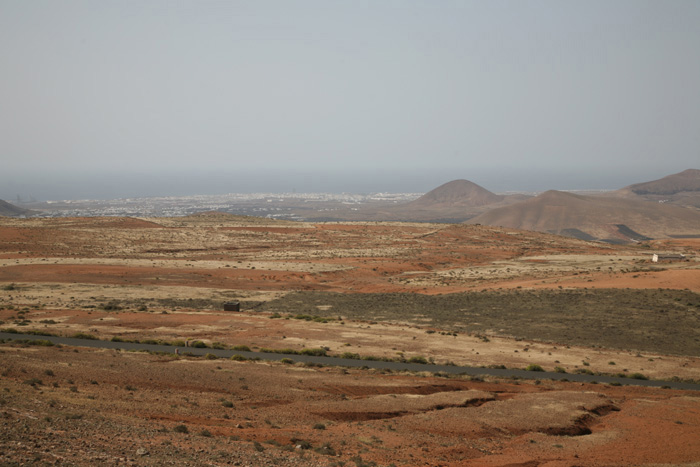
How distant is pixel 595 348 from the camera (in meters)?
34.1

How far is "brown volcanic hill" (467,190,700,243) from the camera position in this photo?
509 feet

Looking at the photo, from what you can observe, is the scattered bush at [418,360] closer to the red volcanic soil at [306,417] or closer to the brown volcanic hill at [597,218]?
the red volcanic soil at [306,417]

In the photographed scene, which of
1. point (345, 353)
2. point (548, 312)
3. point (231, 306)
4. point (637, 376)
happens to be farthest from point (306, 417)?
point (548, 312)

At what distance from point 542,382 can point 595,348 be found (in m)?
9.53

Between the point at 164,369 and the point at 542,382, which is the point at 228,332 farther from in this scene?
the point at 542,382

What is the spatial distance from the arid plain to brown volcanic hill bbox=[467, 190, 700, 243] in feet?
294

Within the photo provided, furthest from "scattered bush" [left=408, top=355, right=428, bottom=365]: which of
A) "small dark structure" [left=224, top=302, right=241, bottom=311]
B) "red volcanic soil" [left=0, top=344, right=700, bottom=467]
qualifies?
"small dark structure" [left=224, top=302, right=241, bottom=311]

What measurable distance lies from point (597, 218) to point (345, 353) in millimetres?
155108

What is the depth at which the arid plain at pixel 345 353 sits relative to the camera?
16.7m

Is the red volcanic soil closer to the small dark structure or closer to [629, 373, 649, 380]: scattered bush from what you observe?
[629, 373, 649, 380]: scattered bush

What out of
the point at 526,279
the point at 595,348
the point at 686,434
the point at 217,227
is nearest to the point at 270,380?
the point at 686,434

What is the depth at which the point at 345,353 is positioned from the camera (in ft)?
99.9

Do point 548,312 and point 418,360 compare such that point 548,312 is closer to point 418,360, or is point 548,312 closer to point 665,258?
point 418,360

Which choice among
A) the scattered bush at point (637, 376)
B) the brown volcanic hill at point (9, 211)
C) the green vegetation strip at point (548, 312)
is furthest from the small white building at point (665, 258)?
the brown volcanic hill at point (9, 211)
